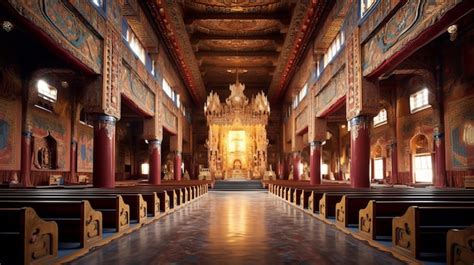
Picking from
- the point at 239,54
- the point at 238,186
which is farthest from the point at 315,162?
the point at 239,54

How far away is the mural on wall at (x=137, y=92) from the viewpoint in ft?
50.0

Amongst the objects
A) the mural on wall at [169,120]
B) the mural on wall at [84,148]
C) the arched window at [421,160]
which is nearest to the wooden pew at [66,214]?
the mural on wall at [84,148]

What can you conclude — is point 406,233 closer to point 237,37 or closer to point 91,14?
point 91,14

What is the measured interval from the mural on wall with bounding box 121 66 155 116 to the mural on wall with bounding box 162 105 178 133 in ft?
10.8

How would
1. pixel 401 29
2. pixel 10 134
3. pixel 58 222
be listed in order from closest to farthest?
pixel 58 222, pixel 401 29, pixel 10 134

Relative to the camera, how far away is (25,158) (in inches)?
624

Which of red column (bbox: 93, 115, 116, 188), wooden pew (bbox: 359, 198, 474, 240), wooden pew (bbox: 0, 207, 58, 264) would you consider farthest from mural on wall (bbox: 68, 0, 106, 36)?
wooden pew (bbox: 359, 198, 474, 240)

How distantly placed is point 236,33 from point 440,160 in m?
14.2

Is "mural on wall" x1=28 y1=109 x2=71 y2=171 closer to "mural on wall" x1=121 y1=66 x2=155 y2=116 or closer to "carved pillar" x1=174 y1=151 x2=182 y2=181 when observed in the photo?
"mural on wall" x1=121 y1=66 x2=155 y2=116

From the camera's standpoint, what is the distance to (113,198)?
23.8ft

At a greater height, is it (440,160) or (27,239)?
(440,160)

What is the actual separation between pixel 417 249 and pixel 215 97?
93.4 ft

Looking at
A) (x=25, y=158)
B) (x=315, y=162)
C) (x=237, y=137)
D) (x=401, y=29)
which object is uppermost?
(x=401, y=29)

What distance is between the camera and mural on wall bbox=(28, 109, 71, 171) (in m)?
17.0
